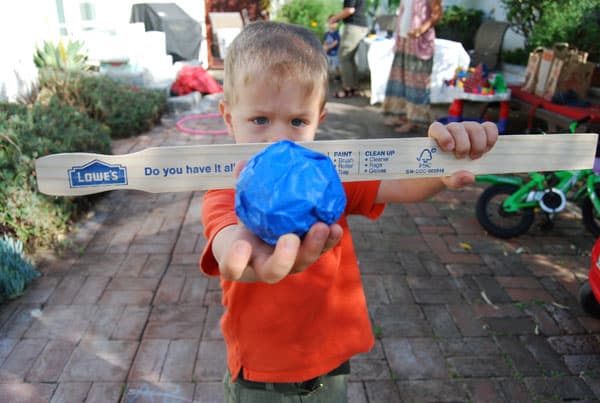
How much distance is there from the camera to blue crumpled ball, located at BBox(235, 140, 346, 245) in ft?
3.27

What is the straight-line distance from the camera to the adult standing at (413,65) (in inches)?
253

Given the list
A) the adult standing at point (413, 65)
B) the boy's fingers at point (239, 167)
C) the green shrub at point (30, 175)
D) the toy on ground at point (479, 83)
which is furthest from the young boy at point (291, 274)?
the adult standing at point (413, 65)

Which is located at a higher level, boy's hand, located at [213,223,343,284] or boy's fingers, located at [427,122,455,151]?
boy's fingers, located at [427,122,455,151]

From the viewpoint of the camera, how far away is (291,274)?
1.41m

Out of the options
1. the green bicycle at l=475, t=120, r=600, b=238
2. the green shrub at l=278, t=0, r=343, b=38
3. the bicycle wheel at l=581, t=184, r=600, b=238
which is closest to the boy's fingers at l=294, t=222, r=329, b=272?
the green bicycle at l=475, t=120, r=600, b=238

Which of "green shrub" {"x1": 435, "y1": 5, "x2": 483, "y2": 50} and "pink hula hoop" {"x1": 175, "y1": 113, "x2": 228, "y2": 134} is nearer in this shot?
"pink hula hoop" {"x1": 175, "y1": 113, "x2": 228, "y2": 134}

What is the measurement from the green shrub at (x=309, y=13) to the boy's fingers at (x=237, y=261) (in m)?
14.1

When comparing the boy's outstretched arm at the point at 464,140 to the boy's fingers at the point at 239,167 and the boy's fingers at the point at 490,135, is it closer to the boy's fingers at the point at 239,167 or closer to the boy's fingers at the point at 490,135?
the boy's fingers at the point at 490,135

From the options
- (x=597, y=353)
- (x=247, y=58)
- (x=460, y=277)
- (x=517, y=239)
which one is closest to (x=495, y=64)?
(x=517, y=239)

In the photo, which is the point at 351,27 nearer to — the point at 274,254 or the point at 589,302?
the point at 589,302

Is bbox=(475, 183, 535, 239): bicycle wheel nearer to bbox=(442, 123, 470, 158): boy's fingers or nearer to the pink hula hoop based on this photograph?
bbox=(442, 123, 470, 158): boy's fingers

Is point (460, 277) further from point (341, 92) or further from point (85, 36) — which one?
point (85, 36)

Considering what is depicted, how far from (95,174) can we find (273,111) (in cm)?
49

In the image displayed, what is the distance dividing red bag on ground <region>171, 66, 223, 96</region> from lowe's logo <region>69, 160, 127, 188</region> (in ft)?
26.6
